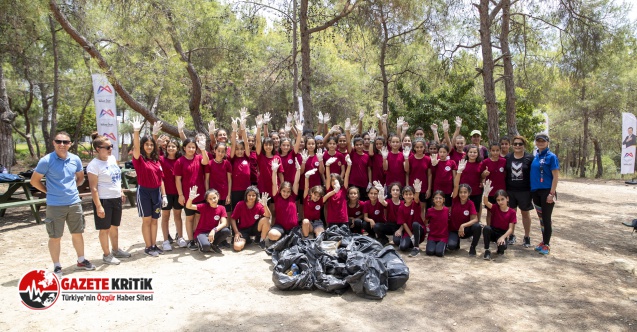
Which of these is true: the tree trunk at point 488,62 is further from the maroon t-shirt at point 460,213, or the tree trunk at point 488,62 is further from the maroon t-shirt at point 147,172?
the maroon t-shirt at point 147,172

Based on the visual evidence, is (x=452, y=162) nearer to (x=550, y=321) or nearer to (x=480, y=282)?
(x=480, y=282)

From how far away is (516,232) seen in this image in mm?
6426

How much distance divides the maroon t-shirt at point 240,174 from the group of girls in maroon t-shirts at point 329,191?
0.05 ft

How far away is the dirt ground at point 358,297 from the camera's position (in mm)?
3277

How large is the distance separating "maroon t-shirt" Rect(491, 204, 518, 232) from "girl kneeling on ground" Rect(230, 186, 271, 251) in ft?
9.95

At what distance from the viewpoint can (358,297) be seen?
381 cm

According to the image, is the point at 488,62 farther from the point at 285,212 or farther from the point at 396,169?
the point at 285,212

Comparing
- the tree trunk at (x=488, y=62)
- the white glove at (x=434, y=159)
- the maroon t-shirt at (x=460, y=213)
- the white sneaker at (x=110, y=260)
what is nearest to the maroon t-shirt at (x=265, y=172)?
the white sneaker at (x=110, y=260)

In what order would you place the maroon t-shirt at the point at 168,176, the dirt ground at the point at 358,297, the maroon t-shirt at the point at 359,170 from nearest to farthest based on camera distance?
the dirt ground at the point at 358,297, the maroon t-shirt at the point at 168,176, the maroon t-shirt at the point at 359,170

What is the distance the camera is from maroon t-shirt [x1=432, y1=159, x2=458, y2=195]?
5.71 m

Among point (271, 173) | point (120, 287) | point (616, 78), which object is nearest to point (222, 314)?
point (120, 287)

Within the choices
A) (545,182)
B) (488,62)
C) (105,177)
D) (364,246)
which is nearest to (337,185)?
(364,246)

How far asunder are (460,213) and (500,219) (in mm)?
522

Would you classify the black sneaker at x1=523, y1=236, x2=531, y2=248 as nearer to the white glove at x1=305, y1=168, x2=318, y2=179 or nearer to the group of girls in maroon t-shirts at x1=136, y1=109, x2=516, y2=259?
the group of girls in maroon t-shirts at x1=136, y1=109, x2=516, y2=259
